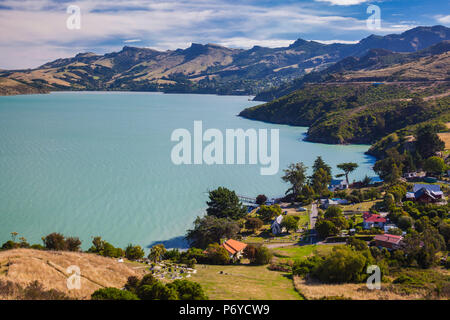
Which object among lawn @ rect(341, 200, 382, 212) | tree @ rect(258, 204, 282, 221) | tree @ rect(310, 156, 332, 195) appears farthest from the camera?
tree @ rect(310, 156, 332, 195)

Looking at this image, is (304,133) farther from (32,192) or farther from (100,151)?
(32,192)

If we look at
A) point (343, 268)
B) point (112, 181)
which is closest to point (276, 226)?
point (343, 268)

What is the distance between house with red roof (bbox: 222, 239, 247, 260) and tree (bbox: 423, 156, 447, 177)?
3807 cm

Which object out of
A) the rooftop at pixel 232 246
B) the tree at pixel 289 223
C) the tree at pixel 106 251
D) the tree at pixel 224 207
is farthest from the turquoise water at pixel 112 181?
the tree at pixel 289 223

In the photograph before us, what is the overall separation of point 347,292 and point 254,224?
20.0 meters

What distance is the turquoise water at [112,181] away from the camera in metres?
→ 41.6

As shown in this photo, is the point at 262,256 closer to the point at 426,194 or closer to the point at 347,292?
the point at 347,292

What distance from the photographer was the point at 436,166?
2173 inches

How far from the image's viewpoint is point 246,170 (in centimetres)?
6819

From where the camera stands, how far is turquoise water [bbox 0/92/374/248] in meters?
41.6

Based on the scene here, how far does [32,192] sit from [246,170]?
120 feet

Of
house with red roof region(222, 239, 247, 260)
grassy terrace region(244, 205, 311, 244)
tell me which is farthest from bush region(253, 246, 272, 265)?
grassy terrace region(244, 205, 311, 244)

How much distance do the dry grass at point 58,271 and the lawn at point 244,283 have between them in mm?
5573

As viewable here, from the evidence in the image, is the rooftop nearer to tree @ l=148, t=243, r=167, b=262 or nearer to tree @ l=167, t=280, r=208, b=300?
tree @ l=148, t=243, r=167, b=262
